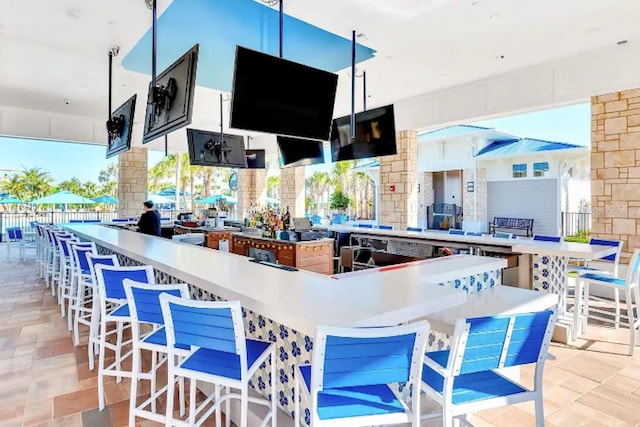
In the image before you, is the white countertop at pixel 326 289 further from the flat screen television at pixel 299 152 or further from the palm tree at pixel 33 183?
the palm tree at pixel 33 183

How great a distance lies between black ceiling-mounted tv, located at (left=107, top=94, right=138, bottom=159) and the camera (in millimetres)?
4975

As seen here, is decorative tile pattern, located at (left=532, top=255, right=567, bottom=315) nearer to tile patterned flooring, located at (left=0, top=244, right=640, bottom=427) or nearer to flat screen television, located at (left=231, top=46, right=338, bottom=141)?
tile patterned flooring, located at (left=0, top=244, right=640, bottom=427)

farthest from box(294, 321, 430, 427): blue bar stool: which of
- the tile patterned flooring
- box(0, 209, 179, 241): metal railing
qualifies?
box(0, 209, 179, 241): metal railing

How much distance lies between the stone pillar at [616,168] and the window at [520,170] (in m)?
6.77

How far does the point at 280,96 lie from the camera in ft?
11.4

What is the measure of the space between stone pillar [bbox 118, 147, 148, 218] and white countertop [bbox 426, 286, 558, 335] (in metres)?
9.44

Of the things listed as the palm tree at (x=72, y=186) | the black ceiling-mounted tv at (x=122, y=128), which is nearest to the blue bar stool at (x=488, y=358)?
the black ceiling-mounted tv at (x=122, y=128)

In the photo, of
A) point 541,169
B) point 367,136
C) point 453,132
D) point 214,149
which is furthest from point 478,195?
point 214,149

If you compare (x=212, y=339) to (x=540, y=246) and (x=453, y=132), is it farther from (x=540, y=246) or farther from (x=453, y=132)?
(x=453, y=132)

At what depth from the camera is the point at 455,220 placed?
46.7 feet

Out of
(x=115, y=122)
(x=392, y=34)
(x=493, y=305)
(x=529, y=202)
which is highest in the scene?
(x=392, y=34)

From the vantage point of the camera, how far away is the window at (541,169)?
37.1ft

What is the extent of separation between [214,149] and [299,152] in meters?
2.14

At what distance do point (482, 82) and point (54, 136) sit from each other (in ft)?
31.4
